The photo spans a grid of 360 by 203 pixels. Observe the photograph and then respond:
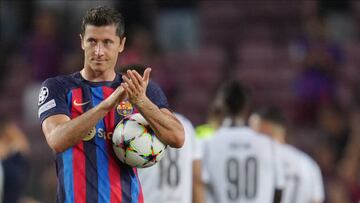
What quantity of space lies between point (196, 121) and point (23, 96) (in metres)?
2.84

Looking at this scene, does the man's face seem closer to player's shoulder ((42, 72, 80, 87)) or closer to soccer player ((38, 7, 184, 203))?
soccer player ((38, 7, 184, 203))

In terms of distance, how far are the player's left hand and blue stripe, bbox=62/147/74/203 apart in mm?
545

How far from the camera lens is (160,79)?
1405 centimetres

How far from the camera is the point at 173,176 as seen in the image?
722cm

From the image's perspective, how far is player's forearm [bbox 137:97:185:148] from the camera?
5426 millimetres

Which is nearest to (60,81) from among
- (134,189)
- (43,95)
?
(43,95)

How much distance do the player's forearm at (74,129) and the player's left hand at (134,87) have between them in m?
0.16

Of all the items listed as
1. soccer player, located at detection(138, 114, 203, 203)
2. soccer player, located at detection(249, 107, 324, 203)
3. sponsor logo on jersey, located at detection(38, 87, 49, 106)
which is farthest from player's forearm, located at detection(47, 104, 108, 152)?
soccer player, located at detection(249, 107, 324, 203)

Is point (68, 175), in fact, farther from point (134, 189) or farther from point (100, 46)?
point (100, 46)

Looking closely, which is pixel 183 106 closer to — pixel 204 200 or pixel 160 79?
pixel 160 79

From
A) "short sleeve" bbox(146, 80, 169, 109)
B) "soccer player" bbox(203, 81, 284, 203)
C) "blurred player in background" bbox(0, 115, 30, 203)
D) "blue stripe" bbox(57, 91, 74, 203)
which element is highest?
"short sleeve" bbox(146, 80, 169, 109)

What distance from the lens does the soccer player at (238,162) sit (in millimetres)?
8039

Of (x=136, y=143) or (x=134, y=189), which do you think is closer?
(x=136, y=143)

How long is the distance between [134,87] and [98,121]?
0.29 m
